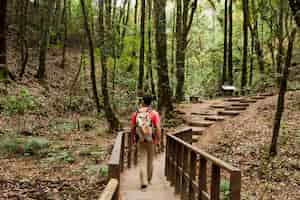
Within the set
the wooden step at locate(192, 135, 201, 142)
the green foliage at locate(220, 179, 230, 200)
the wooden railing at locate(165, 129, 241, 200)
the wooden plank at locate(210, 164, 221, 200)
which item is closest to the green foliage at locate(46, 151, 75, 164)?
the wooden railing at locate(165, 129, 241, 200)

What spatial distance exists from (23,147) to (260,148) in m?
8.08

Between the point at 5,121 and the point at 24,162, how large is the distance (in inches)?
165

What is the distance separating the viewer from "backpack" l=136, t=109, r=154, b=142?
671 cm

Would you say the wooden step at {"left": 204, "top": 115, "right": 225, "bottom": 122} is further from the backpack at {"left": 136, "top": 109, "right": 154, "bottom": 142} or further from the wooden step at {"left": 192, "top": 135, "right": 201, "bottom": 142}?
the backpack at {"left": 136, "top": 109, "right": 154, "bottom": 142}

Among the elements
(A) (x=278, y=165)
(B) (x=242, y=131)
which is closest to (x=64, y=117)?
(B) (x=242, y=131)

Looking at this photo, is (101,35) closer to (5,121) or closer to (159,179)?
(5,121)

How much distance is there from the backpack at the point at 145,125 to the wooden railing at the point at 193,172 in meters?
0.65

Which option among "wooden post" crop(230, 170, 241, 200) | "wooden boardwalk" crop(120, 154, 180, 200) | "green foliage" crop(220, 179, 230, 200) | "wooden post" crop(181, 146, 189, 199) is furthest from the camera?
"green foliage" crop(220, 179, 230, 200)

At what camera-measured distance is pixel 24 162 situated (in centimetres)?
1098

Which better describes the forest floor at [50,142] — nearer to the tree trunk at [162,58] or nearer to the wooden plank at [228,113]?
the tree trunk at [162,58]

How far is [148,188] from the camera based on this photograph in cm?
709

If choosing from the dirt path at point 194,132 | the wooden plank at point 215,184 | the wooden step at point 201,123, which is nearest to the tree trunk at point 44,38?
the dirt path at point 194,132

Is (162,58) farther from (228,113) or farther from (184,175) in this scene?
(184,175)

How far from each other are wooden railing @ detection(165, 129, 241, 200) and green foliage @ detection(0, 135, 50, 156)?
5.40 meters
